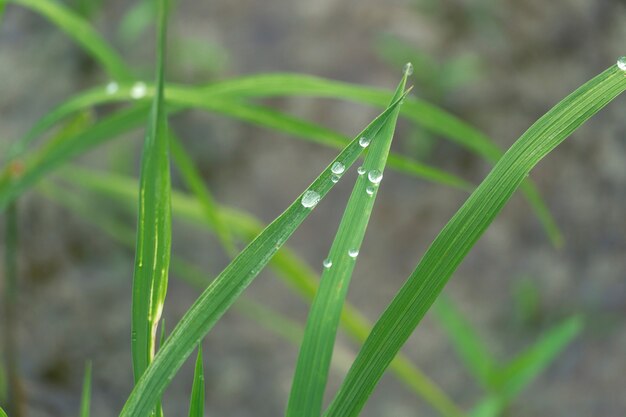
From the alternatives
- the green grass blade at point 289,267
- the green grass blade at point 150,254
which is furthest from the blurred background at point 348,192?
the green grass blade at point 150,254

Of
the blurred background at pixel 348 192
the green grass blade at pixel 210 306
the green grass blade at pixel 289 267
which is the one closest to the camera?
the green grass blade at pixel 210 306

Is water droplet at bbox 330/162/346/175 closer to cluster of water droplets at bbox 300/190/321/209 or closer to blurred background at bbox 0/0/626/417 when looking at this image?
cluster of water droplets at bbox 300/190/321/209

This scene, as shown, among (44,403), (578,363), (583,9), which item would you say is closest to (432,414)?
(578,363)

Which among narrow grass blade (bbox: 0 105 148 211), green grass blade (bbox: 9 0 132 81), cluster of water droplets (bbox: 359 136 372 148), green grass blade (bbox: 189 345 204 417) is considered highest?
green grass blade (bbox: 9 0 132 81)

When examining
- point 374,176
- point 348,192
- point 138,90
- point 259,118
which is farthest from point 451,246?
point 348,192

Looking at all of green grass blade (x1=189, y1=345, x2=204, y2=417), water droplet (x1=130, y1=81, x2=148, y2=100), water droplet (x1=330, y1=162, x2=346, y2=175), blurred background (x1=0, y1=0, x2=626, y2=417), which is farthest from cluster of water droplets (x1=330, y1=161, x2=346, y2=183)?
blurred background (x1=0, y1=0, x2=626, y2=417)

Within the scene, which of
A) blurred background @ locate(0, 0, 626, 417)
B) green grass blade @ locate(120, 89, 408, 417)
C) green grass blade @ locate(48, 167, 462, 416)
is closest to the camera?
green grass blade @ locate(120, 89, 408, 417)

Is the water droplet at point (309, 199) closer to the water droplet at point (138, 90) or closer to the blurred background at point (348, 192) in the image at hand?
the water droplet at point (138, 90)
